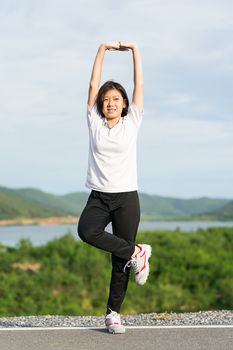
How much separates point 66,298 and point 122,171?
1474 cm

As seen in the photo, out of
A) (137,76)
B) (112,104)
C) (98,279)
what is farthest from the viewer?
(98,279)

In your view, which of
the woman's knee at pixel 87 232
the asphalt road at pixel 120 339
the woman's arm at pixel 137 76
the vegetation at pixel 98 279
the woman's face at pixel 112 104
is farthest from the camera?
the vegetation at pixel 98 279

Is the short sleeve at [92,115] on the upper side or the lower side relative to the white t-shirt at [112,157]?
upper

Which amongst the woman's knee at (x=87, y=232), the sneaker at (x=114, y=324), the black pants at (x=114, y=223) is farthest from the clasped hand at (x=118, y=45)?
the sneaker at (x=114, y=324)

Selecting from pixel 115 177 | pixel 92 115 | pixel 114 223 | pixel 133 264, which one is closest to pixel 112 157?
pixel 115 177

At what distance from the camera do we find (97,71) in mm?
6141

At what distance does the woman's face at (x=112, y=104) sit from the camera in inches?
235

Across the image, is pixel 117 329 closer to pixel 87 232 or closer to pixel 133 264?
Result: pixel 133 264

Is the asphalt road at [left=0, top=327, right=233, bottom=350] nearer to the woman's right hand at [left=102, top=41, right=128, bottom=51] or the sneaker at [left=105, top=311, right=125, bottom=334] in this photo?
the sneaker at [left=105, top=311, right=125, bottom=334]

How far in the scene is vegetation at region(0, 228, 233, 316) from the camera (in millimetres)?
19609

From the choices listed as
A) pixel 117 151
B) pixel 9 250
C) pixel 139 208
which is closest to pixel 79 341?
pixel 139 208

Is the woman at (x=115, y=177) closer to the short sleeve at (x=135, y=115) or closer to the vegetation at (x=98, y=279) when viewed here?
the short sleeve at (x=135, y=115)

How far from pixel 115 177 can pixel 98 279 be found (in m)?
15.4

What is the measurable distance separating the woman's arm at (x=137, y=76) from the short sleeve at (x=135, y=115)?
3cm
